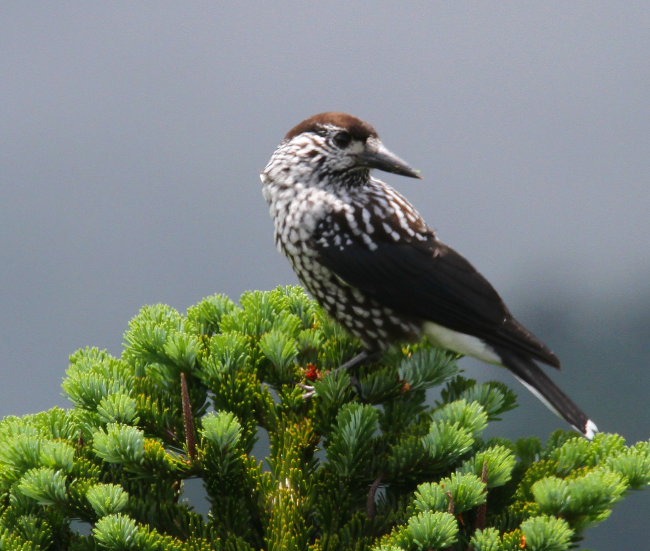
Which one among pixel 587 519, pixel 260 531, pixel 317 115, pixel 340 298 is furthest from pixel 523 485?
pixel 317 115

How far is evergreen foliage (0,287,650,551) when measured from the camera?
0.99 metres

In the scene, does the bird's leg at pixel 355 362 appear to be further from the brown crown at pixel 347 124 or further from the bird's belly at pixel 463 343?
the brown crown at pixel 347 124

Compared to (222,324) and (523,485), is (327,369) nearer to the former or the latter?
(222,324)

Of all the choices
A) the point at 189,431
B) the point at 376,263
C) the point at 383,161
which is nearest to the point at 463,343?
the point at 376,263

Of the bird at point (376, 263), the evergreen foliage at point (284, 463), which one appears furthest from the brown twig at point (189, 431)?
the bird at point (376, 263)

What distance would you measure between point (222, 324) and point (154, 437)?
0.31m

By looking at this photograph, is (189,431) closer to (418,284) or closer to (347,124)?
(418,284)

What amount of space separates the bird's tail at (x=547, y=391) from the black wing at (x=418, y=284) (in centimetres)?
3

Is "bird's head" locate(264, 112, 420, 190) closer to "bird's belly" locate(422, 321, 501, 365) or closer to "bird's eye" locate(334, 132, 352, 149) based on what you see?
"bird's eye" locate(334, 132, 352, 149)

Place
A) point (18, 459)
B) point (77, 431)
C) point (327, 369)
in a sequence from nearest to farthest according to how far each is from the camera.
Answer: point (18, 459) < point (77, 431) < point (327, 369)

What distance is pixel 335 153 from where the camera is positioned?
1.84 m

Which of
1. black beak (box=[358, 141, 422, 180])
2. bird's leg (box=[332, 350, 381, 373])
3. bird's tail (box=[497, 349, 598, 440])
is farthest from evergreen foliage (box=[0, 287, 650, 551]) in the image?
black beak (box=[358, 141, 422, 180])

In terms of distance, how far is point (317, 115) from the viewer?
1.88 m

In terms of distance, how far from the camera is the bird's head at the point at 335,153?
1.82 meters
